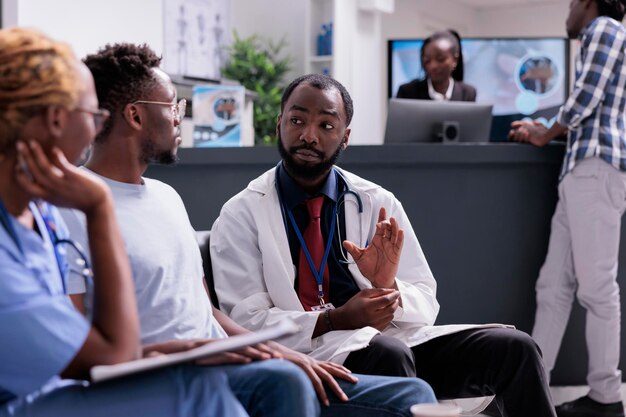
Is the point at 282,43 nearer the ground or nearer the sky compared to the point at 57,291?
nearer the sky

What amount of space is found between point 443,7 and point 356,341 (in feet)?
26.9

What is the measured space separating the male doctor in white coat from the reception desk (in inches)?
44.1

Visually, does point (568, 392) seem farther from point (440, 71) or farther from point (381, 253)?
point (381, 253)

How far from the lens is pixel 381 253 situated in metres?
1.90

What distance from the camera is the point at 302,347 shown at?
1895 mm

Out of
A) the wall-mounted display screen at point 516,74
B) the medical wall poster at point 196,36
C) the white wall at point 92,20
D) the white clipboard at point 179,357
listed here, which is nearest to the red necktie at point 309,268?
the white clipboard at point 179,357

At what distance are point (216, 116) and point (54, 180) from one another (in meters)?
2.66

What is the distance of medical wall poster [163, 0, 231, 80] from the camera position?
21.7 ft

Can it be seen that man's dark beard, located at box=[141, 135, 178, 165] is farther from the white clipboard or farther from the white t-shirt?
the white clipboard

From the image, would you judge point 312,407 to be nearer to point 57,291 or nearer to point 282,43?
point 57,291

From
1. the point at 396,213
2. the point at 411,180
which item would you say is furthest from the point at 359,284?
the point at 411,180

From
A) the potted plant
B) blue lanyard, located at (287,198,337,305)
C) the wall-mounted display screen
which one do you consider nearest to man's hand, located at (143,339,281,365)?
blue lanyard, located at (287,198,337,305)

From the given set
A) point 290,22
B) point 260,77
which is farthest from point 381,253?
point 290,22

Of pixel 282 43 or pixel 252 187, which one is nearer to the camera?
pixel 252 187
